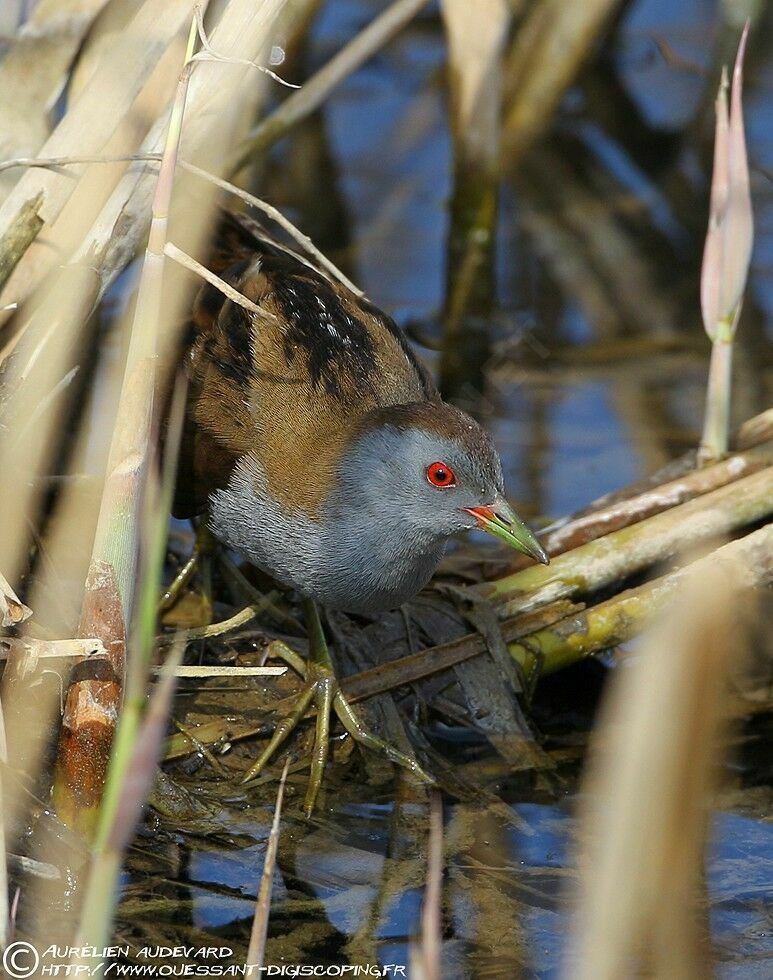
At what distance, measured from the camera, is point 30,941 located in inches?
113

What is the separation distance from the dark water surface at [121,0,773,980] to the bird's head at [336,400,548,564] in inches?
29.3

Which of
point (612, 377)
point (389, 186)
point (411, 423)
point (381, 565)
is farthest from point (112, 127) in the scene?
point (389, 186)

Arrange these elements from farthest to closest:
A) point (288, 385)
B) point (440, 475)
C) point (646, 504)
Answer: point (646, 504) < point (288, 385) < point (440, 475)

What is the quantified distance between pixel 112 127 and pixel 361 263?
336 cm

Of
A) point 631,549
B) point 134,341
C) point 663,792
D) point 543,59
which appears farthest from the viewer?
point 543,59

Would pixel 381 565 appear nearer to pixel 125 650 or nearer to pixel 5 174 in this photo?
pixel 125 650

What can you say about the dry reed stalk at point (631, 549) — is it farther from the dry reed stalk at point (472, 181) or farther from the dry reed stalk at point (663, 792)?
the dry reed stalk at point (663, 792)

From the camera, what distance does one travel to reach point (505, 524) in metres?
3.62

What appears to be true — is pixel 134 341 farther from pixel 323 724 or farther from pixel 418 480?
pixel 323 724

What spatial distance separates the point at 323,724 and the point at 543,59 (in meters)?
4.37

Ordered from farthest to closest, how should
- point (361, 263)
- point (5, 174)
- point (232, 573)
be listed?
1. point (361, 263)
2. point (232, 573)
3. point (5, 174)

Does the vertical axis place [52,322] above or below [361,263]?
below

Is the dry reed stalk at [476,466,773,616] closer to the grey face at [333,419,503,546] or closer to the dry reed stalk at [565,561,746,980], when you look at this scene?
the grey face at [333,419,503,546]

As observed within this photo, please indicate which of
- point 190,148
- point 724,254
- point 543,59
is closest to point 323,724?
point 190,148
